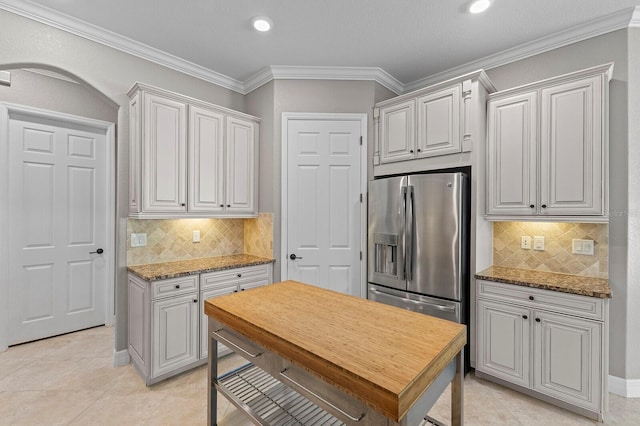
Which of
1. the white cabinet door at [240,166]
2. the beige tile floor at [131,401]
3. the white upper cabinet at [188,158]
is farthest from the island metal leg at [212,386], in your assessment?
the white cabinet door at [240,166]

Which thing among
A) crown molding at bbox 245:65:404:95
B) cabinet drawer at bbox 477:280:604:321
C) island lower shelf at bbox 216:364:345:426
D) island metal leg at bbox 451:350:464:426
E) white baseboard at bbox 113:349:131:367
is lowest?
white baseboard at bbox 113:349:131:367

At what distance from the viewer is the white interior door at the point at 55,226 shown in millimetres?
3168

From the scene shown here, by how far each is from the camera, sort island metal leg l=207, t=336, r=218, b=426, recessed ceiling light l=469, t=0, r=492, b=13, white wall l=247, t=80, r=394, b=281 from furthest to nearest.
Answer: white wall l=247, t=80, r=394, b=281
recessed ceiling light l=469, t=0, r=492, b=13
island metal leg l=207, t=336, r=218, b=426

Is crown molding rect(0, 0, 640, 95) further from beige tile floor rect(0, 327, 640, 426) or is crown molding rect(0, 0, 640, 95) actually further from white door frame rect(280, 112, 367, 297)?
beige tile floor rect(0, 327, 640, 426)

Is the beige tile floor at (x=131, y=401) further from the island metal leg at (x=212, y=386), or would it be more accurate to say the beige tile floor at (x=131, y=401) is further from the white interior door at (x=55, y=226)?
the white interior door at (x=55, y=226)

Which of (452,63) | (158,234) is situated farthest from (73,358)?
(452,63)

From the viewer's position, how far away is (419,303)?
2.71 m

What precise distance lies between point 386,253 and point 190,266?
187 cm

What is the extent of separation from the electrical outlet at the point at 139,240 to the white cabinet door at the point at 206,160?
504 millimetres

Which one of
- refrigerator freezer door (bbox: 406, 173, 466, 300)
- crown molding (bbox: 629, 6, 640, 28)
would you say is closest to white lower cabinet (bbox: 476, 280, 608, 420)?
refrigerator freezer door (bbox: 406, 173, 466, 300)

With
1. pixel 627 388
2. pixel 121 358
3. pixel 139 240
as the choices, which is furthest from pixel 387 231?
pixel 121 358

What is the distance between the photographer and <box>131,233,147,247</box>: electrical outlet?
2.82 meters

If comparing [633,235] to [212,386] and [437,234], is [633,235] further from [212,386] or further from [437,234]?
[212,386]

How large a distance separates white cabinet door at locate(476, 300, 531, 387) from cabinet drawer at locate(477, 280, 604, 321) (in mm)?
68
